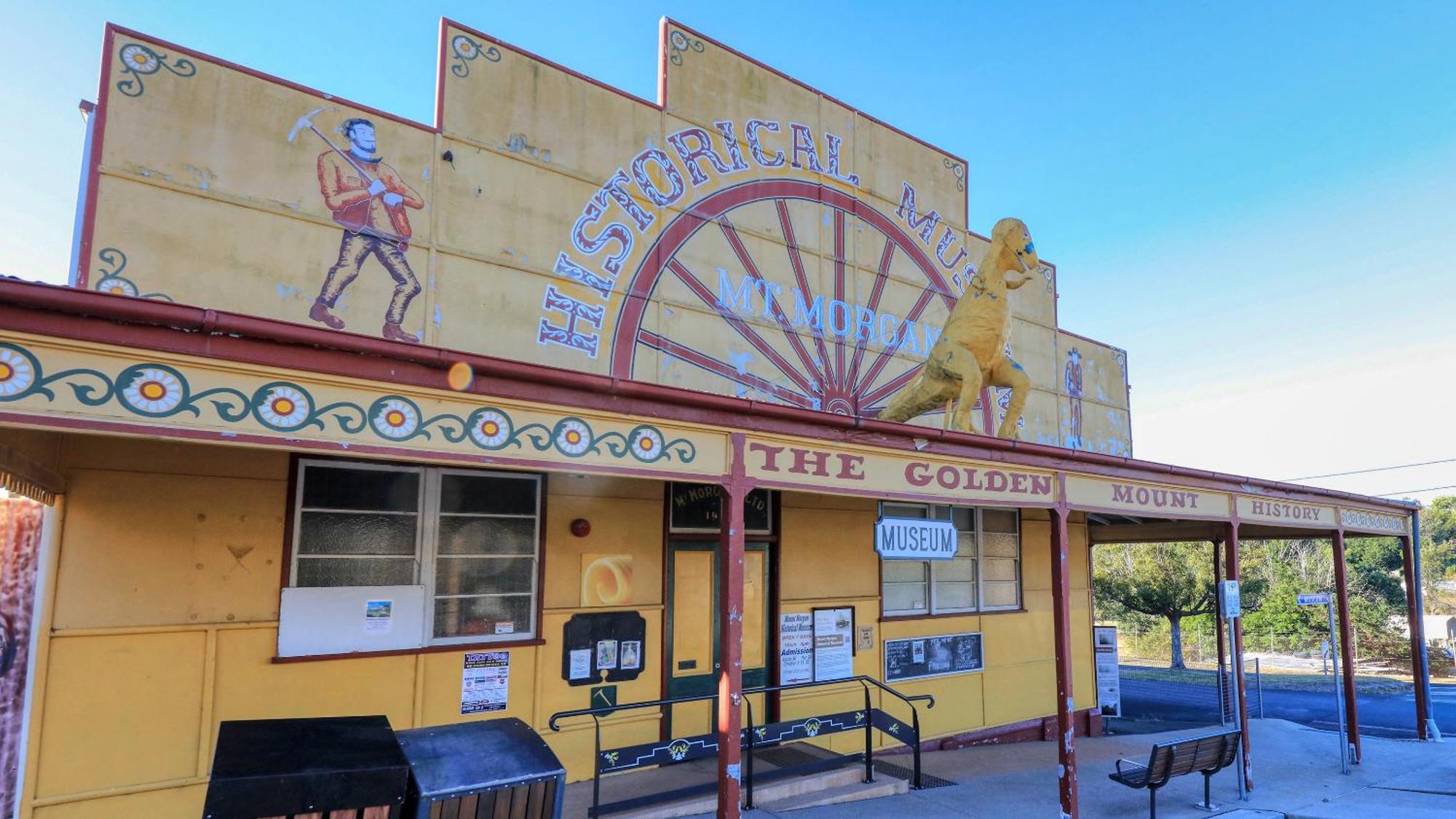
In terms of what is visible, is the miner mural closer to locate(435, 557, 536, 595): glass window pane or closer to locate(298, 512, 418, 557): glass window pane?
locate(298, 512, 418, 557): glass window pane

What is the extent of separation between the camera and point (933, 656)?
10258 mm

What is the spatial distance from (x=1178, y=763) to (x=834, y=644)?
341 cm

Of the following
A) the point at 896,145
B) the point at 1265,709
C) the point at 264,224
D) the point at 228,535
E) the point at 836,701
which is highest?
the point at 896,145

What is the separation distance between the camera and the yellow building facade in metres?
4.64

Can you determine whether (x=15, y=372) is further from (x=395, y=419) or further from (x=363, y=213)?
(x=363, y=213)

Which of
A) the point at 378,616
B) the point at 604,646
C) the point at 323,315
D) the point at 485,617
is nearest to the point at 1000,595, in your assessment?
the point at 604,646

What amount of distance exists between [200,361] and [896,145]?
9709 mm

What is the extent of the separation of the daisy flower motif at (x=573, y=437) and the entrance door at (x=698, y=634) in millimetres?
3363

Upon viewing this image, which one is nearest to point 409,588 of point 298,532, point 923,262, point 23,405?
point 298,532

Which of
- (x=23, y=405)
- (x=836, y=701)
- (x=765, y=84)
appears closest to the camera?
(x=23, y=405)

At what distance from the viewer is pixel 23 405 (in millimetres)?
3482

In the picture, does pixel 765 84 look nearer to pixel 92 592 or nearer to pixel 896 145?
pixel 896 145

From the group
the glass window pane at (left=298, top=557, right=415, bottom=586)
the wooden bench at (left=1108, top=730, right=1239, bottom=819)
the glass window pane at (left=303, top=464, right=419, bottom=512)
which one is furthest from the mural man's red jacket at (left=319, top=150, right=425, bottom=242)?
the wooden bench at (left=1108, top=730, right=1239, bottom=819)

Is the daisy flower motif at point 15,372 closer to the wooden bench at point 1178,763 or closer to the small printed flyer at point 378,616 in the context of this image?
the small printed flyer at point 378,616
